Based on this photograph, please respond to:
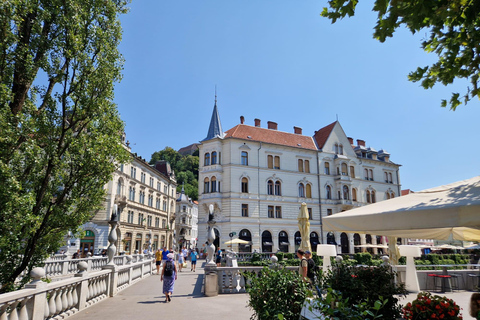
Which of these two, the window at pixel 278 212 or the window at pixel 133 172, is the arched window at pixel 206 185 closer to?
the window at pixel 278 212

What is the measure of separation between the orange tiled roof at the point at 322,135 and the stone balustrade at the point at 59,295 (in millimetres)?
37770

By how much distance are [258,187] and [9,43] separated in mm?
34253

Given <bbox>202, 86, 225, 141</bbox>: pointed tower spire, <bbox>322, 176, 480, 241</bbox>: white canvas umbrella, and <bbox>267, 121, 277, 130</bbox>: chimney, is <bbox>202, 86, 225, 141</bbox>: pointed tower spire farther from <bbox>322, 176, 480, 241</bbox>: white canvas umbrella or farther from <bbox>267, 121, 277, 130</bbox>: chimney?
<bbox>322, 176, 480, 241</bbox>: white canvas umbrella

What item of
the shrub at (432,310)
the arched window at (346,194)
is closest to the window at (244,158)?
the arched window at (346,194)

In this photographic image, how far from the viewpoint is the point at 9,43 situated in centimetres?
734

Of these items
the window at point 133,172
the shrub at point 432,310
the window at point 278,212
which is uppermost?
the window at point 133,172

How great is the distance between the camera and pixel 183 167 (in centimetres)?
10025

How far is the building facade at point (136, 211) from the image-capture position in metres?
36.5

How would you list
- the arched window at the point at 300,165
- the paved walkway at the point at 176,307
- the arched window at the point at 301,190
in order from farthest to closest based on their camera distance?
the arched window at the point at 300,165
the arched window at the point at 301,190
the paved walkway at the point at 176,307

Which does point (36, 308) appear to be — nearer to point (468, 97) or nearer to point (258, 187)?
point (468, 97)

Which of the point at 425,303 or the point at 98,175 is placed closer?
the point at 425,303

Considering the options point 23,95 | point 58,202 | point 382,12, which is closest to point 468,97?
point 382,12

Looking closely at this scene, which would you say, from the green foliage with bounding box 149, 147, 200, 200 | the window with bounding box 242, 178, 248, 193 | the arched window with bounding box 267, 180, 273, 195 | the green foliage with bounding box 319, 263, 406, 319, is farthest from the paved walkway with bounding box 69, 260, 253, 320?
the green foliage with bounding box 149, 147, 200, 200

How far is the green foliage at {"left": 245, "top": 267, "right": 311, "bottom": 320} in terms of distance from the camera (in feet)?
15.7
